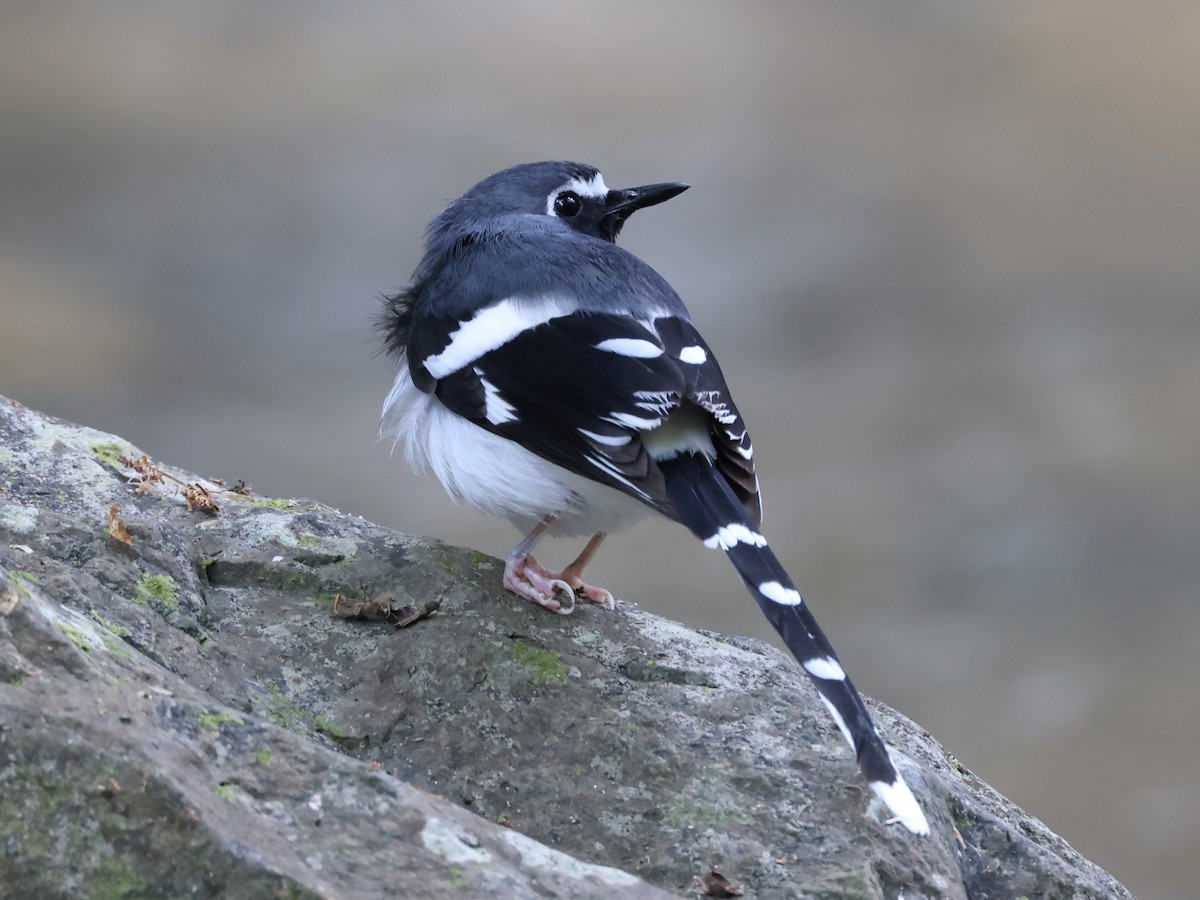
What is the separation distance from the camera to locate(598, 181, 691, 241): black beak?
185 inches

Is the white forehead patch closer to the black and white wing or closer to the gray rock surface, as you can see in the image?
the black and white wing

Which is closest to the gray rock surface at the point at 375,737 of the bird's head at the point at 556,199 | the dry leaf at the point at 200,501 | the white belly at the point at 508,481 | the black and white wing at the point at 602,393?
the dry leaf at the point at 200,501

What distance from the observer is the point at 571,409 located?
128 inches

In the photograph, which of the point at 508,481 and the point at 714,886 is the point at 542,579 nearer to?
the point at 508,481

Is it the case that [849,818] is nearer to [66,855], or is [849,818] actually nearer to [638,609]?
[638,609]

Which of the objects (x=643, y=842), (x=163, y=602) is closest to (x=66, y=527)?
(x=163, y=602)

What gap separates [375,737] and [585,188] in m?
2.48

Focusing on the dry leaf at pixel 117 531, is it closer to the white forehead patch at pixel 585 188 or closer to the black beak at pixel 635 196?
the white forehead patch at pixel 585 188

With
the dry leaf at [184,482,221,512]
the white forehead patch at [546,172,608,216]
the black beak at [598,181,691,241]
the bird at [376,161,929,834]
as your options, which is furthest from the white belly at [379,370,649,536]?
the black beak at [598,181,691,241]

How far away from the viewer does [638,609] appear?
142 inches

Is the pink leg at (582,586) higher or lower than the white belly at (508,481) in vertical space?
lower

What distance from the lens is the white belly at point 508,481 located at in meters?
3.44

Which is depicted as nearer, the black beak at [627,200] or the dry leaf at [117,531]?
the dry leaf at [117,531]

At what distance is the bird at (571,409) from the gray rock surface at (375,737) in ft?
0.76
